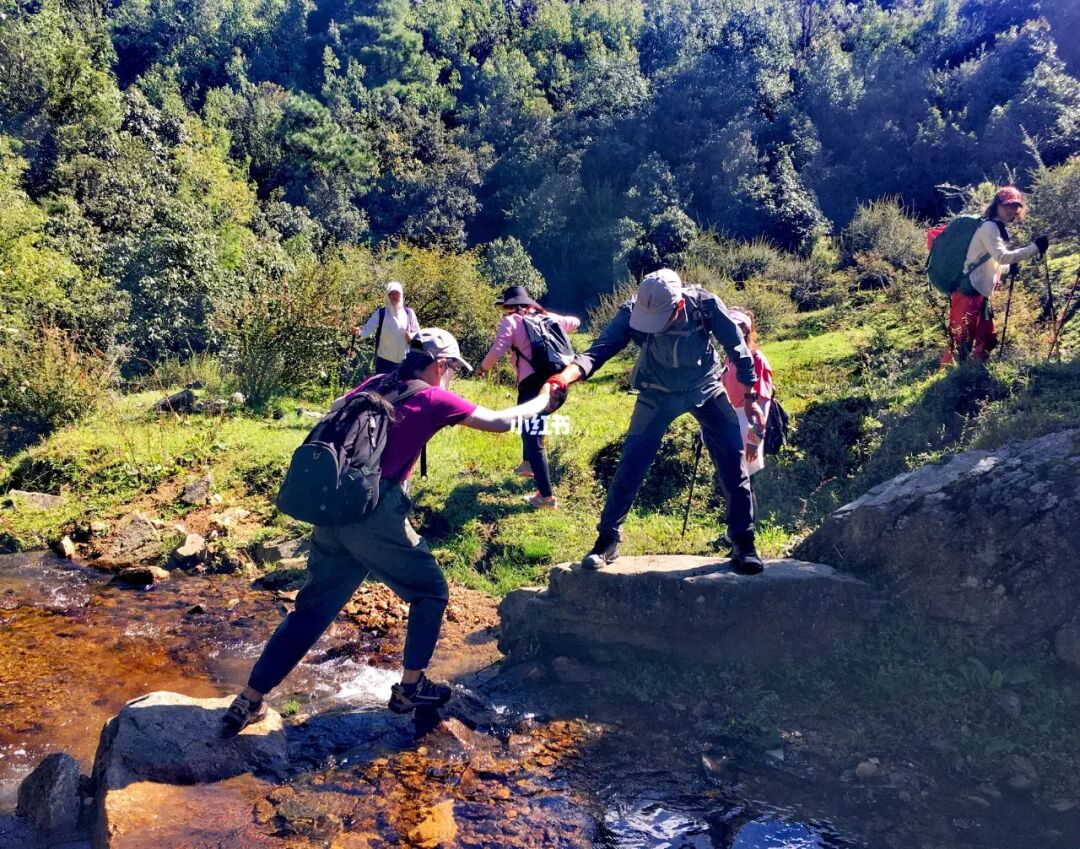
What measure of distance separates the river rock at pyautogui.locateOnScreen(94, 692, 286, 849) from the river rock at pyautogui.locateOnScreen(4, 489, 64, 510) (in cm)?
510

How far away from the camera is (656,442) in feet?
15.8

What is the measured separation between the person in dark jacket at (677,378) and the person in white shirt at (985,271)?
314 centimetres

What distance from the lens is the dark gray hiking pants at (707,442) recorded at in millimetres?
4703

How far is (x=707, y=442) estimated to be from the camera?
15.9ft

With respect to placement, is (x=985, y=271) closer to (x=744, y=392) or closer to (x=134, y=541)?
(x=744, y=392)

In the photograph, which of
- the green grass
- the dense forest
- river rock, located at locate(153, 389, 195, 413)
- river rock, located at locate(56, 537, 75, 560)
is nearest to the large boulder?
the green grass

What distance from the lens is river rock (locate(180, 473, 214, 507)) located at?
8180 millimetres

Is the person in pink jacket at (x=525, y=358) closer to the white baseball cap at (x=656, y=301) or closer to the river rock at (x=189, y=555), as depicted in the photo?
the white baseball cap at (x=656, y=301)

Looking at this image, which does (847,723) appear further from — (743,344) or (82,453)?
(82,453)

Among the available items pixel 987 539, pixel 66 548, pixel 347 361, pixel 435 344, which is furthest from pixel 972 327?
pixel 347 361

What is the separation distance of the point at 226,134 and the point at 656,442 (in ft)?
111

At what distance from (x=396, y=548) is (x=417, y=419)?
0.63m

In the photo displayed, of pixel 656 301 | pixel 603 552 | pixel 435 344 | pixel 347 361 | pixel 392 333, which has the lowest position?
pixel 603 552

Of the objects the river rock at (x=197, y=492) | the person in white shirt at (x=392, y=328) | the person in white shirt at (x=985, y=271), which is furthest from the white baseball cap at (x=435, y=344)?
the river rock at (x=197, y=492)
